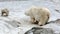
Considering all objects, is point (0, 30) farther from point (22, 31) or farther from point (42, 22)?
→ point (42, 22)

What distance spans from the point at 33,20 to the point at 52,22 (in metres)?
0.17

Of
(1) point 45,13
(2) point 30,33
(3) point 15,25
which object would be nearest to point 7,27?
(3) point 15,25

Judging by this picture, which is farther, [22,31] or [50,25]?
[50,25]

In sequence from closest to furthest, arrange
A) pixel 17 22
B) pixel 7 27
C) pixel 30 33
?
pixel 30 33 → pixel 7 27 → pixel 17 22

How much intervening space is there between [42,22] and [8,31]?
29cm

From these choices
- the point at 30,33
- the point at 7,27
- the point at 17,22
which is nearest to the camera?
the point at 30,33

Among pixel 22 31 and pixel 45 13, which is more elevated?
pixel 45 13

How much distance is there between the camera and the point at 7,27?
3.92 ft

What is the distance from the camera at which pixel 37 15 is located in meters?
1.26

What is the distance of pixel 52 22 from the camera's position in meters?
1.32

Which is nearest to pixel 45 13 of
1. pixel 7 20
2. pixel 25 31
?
pixel 25 31

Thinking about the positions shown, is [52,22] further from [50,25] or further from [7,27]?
[7,27]

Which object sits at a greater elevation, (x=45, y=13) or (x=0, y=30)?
(x=45, y=13)

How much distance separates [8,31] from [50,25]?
1.17 ft
